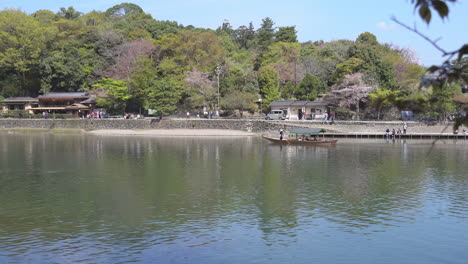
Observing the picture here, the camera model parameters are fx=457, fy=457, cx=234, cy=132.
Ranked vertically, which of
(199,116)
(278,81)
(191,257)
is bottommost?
(191,257)

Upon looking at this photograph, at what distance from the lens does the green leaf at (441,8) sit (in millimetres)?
5844

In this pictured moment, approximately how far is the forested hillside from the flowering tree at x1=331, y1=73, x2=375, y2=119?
0.15 meters

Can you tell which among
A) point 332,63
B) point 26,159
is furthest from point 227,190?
point 332,63

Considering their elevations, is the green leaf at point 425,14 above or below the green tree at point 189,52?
below

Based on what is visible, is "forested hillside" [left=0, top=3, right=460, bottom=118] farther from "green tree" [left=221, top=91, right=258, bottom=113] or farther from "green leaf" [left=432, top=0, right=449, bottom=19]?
"green leaf" [left=432, top=0, right=449, bottom=19]

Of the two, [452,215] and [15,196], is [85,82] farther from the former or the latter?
[452,215]

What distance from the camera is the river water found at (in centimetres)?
1650

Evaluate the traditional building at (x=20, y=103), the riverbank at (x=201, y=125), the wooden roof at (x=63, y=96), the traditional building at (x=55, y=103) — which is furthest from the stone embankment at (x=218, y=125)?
the traditional building at (x=20, y=103)

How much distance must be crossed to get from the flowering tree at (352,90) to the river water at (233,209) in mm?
25244

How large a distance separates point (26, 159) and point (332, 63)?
5564cm

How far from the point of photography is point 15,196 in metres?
24.9

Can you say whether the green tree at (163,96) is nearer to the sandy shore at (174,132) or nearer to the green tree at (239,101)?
the sandy shore at (174,132)

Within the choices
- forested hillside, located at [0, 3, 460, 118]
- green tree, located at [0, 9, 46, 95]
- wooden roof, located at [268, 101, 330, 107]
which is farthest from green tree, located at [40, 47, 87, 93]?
wooden roof, located at [268, 101, 330, 107]

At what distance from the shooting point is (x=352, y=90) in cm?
6575
